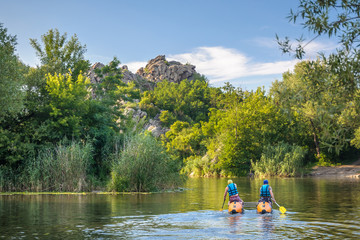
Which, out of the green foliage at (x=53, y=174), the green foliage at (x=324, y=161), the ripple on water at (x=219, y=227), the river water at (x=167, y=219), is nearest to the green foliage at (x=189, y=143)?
the green foliage at (x=324, y=161)

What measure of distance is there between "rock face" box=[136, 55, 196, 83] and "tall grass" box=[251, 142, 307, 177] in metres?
100

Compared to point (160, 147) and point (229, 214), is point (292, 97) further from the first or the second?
point (160, 147)

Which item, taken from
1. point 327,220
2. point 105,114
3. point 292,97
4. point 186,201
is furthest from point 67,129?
point 292,97

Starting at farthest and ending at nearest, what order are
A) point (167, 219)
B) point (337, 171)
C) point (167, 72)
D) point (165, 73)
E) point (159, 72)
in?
point (159, 72), point (165, 73), point (167, 72), point (337, 171), point (167, 219)

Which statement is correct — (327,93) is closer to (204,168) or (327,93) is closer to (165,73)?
(204,168)

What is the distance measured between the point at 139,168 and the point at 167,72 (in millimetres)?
133695

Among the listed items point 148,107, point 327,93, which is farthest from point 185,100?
point 327,93

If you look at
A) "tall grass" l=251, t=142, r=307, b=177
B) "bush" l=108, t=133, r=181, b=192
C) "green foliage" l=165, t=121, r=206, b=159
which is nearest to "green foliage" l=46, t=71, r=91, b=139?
"bush" l=108, t=133, r=181, b=192

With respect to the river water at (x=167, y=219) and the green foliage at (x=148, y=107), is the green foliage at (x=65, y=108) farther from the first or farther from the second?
the green foliage at (x=148, y=107)

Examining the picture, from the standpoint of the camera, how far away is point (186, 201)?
87.4 feet

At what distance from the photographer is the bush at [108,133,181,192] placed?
1213 inches

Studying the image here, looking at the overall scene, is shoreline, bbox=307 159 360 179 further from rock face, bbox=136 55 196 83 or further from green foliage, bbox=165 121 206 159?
rock face, bbox=136 55 196 83

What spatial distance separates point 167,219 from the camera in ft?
62.4

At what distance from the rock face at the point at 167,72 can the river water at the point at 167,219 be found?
13469 cm
